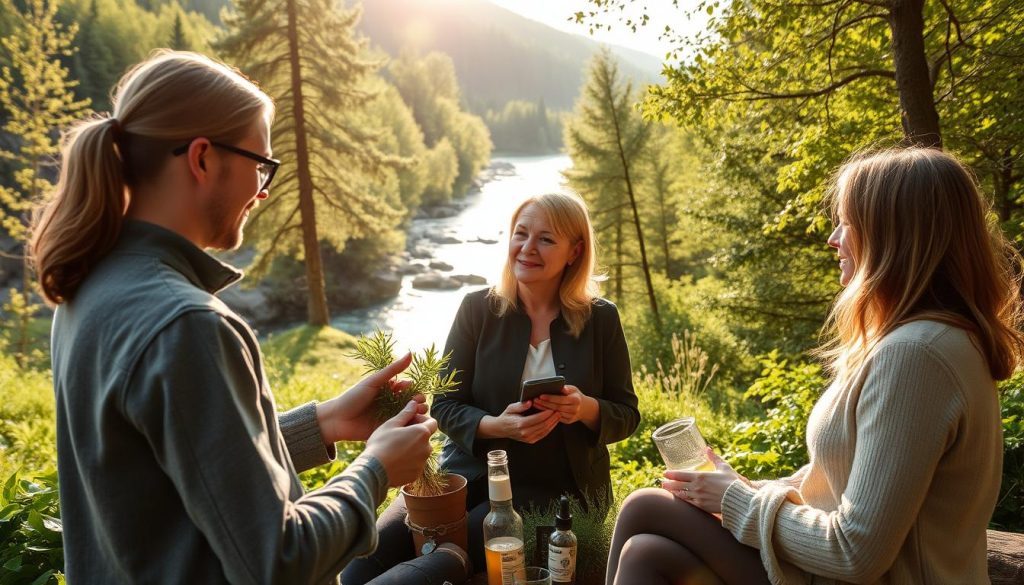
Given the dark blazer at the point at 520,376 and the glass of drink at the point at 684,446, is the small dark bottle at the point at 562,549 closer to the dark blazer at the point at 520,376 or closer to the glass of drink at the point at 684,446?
the glass of drink at the point at 684,446

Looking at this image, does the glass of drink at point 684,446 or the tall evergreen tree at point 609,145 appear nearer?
the glass of drink at point 684,446

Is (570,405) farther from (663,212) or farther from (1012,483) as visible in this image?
(663,212)

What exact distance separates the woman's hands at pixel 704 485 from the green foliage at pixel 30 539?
2.40 meters

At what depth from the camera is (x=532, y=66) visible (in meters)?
154

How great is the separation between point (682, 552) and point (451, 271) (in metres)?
30.1

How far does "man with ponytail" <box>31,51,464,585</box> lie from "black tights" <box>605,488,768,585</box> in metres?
0.90

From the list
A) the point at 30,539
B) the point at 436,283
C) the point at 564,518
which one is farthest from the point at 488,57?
the point at 564,518

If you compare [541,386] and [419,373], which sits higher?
[419,373]

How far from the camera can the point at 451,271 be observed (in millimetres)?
31844

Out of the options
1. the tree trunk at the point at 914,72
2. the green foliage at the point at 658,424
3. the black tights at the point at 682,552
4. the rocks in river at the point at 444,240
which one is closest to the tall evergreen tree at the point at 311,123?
the green foliage at the point at 658,424

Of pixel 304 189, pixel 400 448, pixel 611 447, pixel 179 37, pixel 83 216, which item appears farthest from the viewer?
pixel 179 37

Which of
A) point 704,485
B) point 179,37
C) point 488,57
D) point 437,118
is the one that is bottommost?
point 704,485

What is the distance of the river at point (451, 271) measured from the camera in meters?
21.8

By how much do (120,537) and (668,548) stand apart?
1.44m
